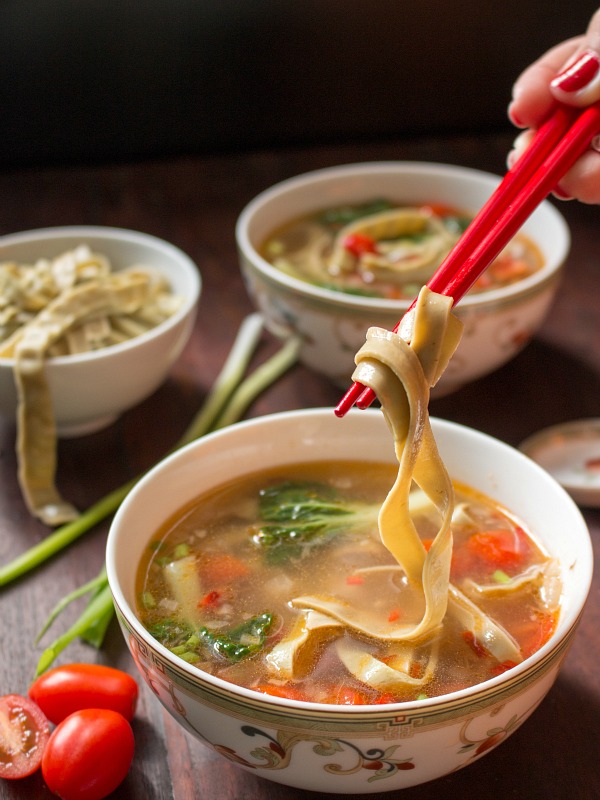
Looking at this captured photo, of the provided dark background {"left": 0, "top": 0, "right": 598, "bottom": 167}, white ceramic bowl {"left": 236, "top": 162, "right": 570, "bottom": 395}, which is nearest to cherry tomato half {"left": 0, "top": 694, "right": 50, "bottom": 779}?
white ceramic bowl {"left": 236, "top": 162, "right": 570, "bottom": 395}

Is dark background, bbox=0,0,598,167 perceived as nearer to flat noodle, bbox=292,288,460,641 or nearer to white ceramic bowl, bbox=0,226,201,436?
white ceramic bowl, bbox=0,226,201,436

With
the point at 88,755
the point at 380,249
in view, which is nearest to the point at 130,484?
the point at 88,755

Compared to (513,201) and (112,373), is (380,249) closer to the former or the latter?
(112,373)

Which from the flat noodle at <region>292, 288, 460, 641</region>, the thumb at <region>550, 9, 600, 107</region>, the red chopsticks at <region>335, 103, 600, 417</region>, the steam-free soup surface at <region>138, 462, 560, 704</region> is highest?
the thumb at <region>550, 9, 600, 107</region>

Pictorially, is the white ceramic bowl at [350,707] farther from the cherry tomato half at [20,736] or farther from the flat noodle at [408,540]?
the cherry tomato half at [20,736]

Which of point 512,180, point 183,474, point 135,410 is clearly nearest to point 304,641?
point 183,474

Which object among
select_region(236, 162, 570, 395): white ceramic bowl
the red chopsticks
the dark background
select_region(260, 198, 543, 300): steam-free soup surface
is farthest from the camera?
the dark background

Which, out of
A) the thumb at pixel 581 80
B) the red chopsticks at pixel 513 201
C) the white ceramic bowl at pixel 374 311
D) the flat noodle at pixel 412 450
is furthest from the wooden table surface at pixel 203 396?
the thumb at pixel 581 80

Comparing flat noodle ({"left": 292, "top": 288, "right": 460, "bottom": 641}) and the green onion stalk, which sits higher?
flat noodle ({"left": 292, "top": 288, "right": 460, "bottom": 641})
